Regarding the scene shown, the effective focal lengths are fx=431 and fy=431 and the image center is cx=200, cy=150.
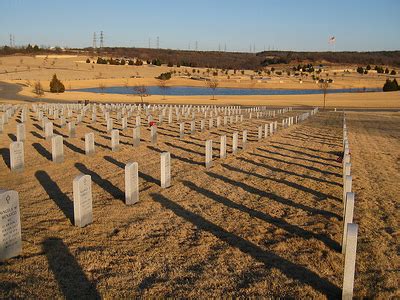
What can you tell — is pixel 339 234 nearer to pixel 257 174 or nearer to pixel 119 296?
pixel 119 296

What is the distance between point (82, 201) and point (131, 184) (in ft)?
4.81

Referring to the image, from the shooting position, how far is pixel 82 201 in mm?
7184

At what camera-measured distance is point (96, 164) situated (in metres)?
12.6

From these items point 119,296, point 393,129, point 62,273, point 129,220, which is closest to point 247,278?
point 119,296

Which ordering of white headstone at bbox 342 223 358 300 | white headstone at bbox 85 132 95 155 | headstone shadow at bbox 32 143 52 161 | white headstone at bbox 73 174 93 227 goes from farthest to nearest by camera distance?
1. white headstone at bbox 85 132 95 155
2. headstone shadow at bbox 32 143 52 161
3. white headstone at bbox 73 174 93 227
4. white headstone at bbox 342 223 358 300

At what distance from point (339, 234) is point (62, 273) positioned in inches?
170

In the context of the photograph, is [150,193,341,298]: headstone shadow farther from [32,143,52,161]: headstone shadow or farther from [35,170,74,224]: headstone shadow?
[32,143,52,161]: headstone shadow

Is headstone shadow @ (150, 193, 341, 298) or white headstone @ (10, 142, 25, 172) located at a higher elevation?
white headstone @ (10, 142, 25, 172)

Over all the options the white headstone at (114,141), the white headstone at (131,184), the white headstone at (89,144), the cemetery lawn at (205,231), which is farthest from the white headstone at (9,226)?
the white headstone at (114,141)

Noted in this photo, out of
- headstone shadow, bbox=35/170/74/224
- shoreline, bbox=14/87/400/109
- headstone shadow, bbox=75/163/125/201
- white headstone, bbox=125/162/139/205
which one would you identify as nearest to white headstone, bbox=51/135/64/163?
headstone shadow, bbox=75/163/125/201

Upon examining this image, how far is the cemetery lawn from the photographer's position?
5.24 m

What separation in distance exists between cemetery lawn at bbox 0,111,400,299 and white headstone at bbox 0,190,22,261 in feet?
0.54

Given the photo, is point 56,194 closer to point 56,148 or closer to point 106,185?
point 106,185

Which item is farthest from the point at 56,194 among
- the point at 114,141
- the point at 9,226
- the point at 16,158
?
the point at 114,141
